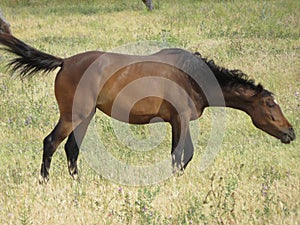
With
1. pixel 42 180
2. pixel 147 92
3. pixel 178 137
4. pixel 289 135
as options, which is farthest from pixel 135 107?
pixel 289 135

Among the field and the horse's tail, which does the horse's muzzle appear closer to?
the field

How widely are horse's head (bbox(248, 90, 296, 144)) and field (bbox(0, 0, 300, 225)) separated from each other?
378 mm

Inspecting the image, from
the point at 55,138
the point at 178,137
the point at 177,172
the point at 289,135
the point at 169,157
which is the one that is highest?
the point at 289,135

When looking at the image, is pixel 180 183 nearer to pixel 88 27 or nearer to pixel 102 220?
pixel 102 220

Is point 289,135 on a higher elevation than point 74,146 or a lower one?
higher

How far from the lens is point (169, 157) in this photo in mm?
7906

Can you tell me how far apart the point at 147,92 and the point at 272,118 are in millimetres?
1393

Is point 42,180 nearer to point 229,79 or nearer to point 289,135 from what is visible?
point 229,79

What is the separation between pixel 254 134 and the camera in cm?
902

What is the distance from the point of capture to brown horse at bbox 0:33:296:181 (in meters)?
7.09

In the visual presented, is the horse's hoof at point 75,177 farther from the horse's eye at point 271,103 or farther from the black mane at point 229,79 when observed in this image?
the horse's eye at point 271,103

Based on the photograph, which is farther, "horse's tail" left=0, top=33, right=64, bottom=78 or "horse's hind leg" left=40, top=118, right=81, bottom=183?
"horse's tail" left=0, top=33, right=64, bottom=78

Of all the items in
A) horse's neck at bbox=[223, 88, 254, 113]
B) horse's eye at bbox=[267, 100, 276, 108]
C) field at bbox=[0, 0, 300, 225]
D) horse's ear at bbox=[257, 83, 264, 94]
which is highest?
horse's ear at bbox=[257, 83, 264, 94]

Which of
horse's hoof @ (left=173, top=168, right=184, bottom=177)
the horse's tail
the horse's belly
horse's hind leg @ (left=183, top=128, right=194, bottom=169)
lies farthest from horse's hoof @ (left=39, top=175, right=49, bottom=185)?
horse's hind leg @ (left=183, top=128, right=194, bottom=169)
